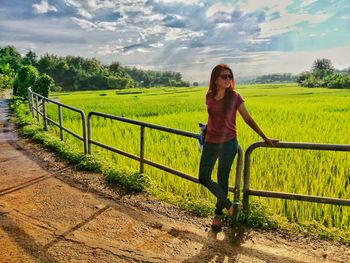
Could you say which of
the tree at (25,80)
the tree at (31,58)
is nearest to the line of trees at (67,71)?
the tree at (31,58)

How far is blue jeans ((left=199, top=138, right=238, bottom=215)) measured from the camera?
3.09 metres

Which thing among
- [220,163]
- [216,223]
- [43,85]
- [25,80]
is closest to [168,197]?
[216,223]

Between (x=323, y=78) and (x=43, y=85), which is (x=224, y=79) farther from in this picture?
(x=323, y=78)

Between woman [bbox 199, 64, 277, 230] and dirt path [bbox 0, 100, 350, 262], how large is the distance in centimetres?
38

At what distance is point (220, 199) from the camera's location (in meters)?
3.24

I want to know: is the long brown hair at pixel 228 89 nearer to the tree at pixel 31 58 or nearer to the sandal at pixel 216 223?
the sandal at pixel 216 223

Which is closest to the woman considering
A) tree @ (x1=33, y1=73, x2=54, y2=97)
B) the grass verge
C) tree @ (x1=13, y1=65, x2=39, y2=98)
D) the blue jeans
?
the blue jeans

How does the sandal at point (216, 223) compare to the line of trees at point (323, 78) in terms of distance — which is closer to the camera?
the sandal at point (216, 223)

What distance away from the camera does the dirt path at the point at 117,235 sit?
9.30 feet

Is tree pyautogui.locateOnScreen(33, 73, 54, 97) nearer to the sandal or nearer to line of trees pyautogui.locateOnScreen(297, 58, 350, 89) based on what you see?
the sandal

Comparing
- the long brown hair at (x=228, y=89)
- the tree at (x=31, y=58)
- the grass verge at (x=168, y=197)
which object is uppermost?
the tree at (x=31, y=58)

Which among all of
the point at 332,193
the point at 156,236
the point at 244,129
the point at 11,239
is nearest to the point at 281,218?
the point at 332,193

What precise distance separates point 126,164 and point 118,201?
1.79 meters

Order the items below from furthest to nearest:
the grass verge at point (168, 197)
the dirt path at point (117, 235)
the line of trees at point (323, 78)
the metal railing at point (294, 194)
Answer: the line of trees at point (323, 78) < the grass verge at point (168, 197) < the metal railing at point (294, 194) < the dirt path at point (117, 235)
